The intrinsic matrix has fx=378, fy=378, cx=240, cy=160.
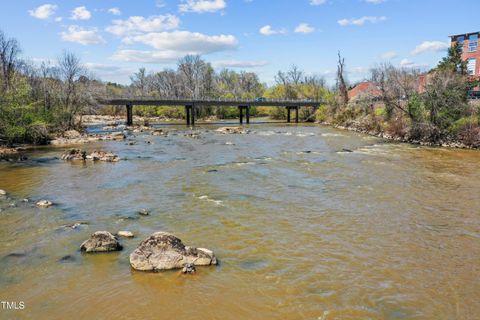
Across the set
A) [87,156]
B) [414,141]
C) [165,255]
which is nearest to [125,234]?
[165,255]

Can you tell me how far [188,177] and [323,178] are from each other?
9.14 meters

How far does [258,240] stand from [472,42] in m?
63.8

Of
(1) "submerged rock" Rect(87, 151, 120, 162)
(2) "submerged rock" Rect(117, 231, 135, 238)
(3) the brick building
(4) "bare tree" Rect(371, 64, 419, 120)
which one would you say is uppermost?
(3) the brick building

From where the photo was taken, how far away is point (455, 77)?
44.2 metres

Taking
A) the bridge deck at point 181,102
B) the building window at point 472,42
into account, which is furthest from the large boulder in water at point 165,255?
the building window at point 472,42

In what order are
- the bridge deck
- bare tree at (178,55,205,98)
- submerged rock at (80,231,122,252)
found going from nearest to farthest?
submerged rock at (80,231,122,252) → the bridge deck → bare tree at (178,55,205,98)

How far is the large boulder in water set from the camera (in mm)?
11703

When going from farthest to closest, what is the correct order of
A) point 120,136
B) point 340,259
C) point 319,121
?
1. point 319,121
2. point 120,136
3. point 340,259

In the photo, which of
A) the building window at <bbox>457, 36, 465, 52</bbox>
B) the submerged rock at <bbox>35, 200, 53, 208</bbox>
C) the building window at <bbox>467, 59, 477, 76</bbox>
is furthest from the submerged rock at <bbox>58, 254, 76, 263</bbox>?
the building window at <bbox>457, 36, 465, 52</bbox>

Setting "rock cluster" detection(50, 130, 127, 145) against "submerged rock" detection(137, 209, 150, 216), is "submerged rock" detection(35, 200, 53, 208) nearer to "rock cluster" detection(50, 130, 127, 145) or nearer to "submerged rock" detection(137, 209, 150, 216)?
"submerged rock" detection(137, 209, 150, 216)

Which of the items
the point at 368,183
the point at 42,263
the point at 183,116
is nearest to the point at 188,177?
the point at 368,183

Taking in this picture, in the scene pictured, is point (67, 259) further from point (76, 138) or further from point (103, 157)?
point (76, 138)

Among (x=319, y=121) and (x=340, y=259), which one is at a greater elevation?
(x=319, y=121)

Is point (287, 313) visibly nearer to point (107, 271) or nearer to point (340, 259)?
point (340, 259)
